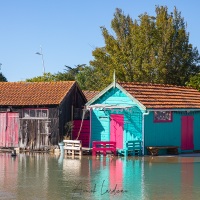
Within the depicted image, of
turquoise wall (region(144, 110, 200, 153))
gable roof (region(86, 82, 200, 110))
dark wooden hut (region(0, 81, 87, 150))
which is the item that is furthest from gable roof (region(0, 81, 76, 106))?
turquoise wall (region(144, 110, 200, 153))

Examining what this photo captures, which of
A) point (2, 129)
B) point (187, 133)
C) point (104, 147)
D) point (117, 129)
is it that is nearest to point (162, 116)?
point (187, 133)

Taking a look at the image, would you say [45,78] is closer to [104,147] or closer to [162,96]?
[162,96]

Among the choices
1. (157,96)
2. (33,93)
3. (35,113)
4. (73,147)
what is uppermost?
(33,93)

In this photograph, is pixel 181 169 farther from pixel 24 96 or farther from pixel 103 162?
pixel 24 96

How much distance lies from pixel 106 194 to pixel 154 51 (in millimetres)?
30299

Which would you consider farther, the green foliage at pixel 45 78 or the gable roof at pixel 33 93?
the green foliage at pixel 45 78

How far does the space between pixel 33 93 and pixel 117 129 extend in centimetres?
629

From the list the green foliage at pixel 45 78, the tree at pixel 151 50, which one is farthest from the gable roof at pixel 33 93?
the green foliage at pixel 45 78

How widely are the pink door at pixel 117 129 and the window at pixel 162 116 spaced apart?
1.91 m

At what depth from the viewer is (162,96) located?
103 feet

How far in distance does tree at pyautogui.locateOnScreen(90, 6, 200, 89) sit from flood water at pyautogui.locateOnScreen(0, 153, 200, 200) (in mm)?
17667

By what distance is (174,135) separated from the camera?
30.8 m

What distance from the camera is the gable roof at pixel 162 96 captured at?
29781 millimetres

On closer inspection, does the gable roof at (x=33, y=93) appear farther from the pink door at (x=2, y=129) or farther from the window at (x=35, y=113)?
the pink door at (x=2, y=129)
